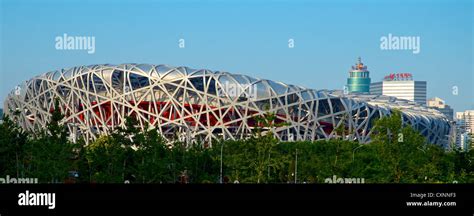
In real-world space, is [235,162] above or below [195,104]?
below

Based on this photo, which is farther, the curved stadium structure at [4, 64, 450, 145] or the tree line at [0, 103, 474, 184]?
the curved stadium structure at [4, 64, 450, 145]

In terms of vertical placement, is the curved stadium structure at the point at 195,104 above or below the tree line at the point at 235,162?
above

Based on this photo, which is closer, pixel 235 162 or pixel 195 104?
pixel 235 162

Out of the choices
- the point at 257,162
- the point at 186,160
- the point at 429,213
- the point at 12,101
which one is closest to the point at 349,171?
the point at 257,162

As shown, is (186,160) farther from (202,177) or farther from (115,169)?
(115,169)

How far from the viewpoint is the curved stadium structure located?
326 feet

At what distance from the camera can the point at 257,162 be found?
4516cm

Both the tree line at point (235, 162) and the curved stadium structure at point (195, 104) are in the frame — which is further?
the curved stadium structure at point (195, 104)

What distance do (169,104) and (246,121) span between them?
9937mm

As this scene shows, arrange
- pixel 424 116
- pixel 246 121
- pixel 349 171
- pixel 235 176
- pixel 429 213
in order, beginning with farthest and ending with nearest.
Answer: pixel 424 116 → pixel 246 121 → pixel 349 171 → pixel 235 176 → pixel 429 213

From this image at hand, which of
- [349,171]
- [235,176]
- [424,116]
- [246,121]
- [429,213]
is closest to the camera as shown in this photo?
[429,213]

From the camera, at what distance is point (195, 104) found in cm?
10188

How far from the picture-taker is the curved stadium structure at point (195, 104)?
9925 cm

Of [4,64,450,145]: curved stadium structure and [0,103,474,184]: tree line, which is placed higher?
[4,64,450,145]: curved stadium structure
